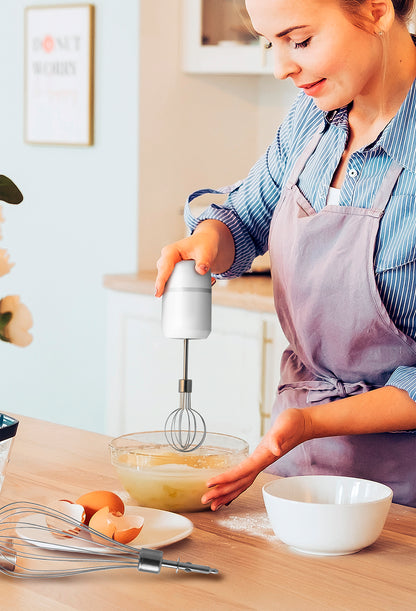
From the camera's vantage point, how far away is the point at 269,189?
5.31 feet

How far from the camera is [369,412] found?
1.25m

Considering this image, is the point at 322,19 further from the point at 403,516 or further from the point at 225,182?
the point at 225,182

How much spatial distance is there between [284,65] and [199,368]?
1.59 m

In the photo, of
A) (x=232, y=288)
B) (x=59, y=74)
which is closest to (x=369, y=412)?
(x=232, y=288)

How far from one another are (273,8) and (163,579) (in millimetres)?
736

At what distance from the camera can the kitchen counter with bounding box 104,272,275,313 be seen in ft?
8.43

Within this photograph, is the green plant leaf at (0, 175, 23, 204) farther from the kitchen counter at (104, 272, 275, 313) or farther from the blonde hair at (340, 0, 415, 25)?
the kitchen counter at (104, 272, 275, 313)

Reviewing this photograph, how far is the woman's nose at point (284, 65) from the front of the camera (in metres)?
1.28

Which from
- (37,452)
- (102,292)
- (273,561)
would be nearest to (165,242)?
(102,292)

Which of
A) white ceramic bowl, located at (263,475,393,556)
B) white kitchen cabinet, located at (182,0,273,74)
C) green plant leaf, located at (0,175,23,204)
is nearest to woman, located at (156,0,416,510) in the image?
white ceramic bowl, located at (263,475,393,556)

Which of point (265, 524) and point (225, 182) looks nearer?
point (265, 524)

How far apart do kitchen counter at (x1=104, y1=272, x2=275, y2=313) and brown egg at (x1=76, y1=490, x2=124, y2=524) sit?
4.71 feet

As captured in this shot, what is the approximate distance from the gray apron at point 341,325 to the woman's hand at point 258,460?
24cm

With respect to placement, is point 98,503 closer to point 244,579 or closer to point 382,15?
point 244,579
